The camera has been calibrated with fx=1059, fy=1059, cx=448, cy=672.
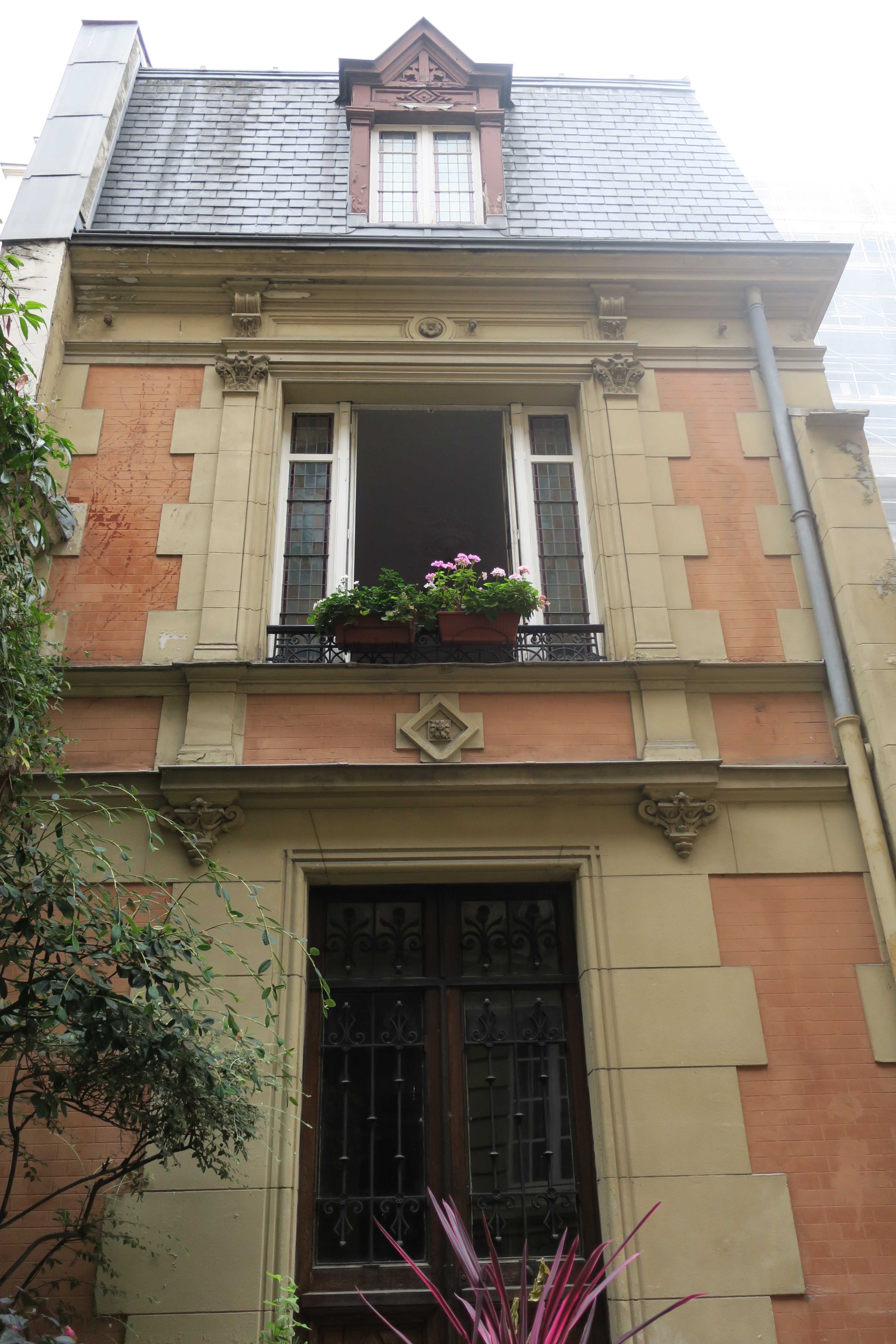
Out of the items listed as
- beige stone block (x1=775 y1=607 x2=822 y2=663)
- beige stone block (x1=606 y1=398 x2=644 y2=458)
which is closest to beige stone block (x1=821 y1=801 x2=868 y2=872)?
beige stone block (x1=775 y1=607 x2=822 y2=663)

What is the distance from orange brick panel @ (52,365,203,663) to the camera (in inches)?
298

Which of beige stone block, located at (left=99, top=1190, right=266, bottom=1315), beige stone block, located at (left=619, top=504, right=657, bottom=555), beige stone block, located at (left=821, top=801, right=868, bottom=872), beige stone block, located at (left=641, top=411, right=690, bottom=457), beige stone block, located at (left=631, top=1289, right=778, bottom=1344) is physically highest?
beige stone block, located at (left=641, top=411, right=690, bottom=457)

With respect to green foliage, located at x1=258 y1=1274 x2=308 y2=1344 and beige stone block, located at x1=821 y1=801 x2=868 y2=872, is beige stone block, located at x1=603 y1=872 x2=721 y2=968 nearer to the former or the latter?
beige stone block, located at x1=821 y1=801 x2=868 y2=872

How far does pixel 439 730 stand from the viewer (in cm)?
705

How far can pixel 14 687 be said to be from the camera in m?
5.65

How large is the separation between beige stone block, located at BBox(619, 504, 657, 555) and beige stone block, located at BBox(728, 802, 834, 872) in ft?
6.66

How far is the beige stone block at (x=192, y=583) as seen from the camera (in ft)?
25.0

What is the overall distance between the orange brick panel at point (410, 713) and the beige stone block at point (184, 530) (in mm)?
Result: 1375

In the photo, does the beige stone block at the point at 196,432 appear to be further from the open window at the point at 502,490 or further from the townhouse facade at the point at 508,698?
the open window at the point at 502,490

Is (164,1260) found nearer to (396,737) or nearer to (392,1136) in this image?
(392,1136)

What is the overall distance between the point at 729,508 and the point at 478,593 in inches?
87.2

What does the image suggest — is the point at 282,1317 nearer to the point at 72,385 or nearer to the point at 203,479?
the point at 203,479

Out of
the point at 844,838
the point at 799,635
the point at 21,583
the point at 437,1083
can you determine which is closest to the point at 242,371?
the point at 21,583

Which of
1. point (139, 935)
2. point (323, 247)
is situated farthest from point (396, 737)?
point (323, 247)
